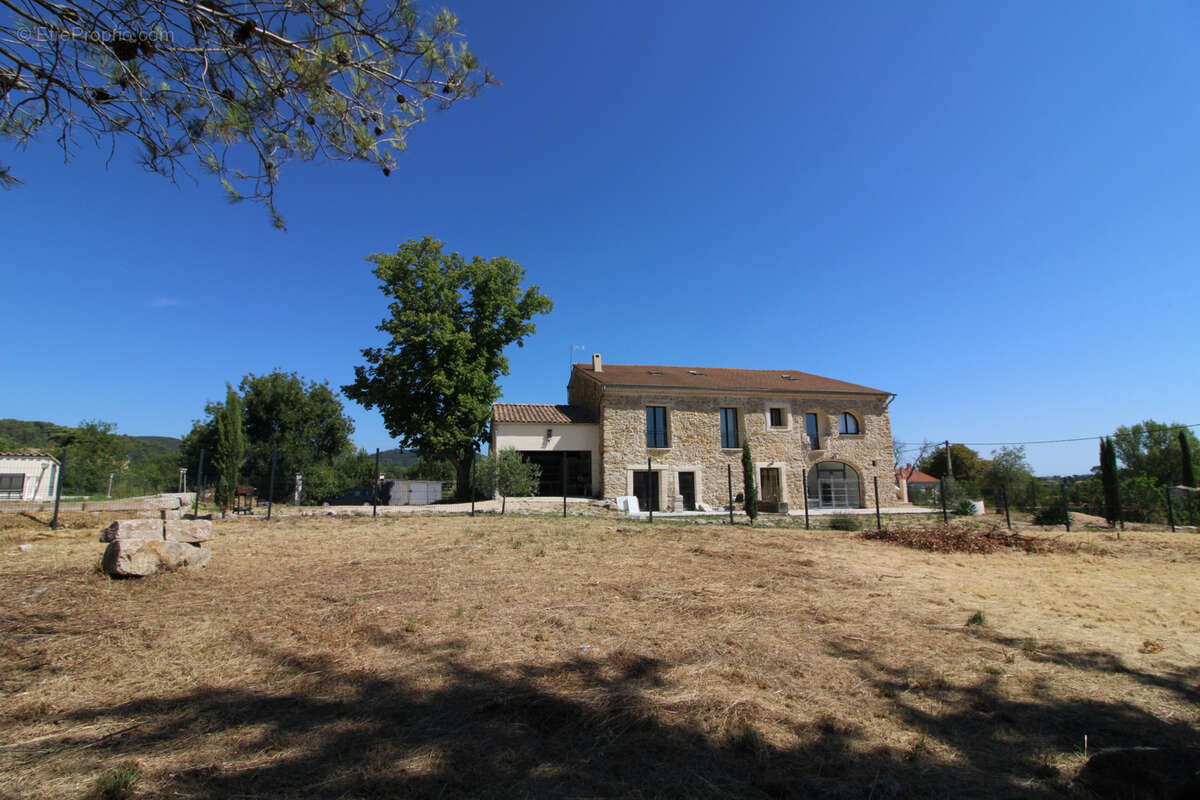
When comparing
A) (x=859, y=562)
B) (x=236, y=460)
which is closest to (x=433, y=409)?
(x=236, y=460)

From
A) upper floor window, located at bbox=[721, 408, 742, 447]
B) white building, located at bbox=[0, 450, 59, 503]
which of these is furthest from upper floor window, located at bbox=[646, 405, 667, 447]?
white building, located at bbox=[0, 450, 59, 503]

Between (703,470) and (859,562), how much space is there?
15945 millimetres

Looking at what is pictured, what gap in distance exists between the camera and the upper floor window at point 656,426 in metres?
24.3

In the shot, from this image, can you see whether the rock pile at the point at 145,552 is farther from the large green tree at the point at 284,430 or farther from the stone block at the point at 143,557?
the large green tree at the point at 284,430

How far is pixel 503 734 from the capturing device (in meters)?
2.76

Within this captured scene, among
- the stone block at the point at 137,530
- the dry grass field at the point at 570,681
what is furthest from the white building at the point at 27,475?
the dry grass field at the point at 570,681

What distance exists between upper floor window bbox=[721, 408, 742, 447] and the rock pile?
2106 centimetres

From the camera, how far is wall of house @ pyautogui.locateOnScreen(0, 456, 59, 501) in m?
30.1

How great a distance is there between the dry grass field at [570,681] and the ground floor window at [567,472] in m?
17.5

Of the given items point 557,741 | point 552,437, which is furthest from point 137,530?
point 552,437

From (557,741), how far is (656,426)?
72.3 feet

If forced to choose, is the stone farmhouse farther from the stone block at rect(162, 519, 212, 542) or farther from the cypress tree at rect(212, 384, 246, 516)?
the stone block at rect(162, 519, 212, 542)

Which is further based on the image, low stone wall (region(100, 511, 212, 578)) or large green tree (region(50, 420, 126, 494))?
large green tree (region(50, 420, 126, 494))

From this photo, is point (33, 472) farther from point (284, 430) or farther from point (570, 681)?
point (570, 681)
